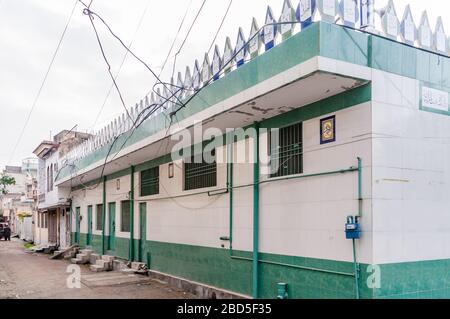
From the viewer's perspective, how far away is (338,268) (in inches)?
238

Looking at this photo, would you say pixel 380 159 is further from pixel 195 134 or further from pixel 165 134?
pixel 165 134

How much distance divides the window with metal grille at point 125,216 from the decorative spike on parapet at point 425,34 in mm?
10640

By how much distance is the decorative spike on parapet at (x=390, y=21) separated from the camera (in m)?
6.04

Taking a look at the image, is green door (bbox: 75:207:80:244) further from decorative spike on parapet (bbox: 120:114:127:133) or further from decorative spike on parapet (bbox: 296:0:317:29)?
decorative spike on parapet (bbox: 296:0:317:29)

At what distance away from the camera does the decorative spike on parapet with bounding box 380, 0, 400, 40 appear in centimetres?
604

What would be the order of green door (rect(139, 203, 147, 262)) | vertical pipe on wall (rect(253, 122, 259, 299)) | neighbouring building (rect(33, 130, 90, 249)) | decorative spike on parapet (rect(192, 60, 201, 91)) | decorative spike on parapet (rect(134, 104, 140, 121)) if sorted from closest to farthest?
vertical pipe on wall (rect(253, 122, 259, 299)) → decorative spike on parapet (rect(192, 60, 201, 91)) → decorative spike on parapet (rect(134, 104, 140, 121)) → green door (rect(139, 203, 147, 262)) → neighbouring building (rect(33, 130, 90, 249))

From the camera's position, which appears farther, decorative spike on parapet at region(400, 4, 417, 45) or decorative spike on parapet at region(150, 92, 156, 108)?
decorative spike on parapet at region(150, 92, 156, 108)

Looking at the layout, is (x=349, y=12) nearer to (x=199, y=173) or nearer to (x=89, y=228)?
(x=199, y=173)

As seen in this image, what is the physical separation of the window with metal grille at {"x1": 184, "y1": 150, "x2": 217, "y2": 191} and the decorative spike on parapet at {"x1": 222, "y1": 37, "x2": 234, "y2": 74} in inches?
89.3

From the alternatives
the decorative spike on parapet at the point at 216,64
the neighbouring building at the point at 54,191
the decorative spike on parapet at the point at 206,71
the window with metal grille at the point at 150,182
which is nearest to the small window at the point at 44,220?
the neighbouring building at the point at 54,191

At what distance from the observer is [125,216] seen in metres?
14.9

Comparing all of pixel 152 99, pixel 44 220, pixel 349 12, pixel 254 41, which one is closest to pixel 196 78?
pixel 254 41

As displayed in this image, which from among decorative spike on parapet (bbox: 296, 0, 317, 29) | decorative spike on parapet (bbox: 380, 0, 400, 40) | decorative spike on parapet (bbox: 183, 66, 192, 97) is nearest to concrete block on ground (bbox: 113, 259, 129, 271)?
decorative spike on parapet (bbox: 183, 66, 192, 97)

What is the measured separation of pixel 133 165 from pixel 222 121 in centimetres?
669
